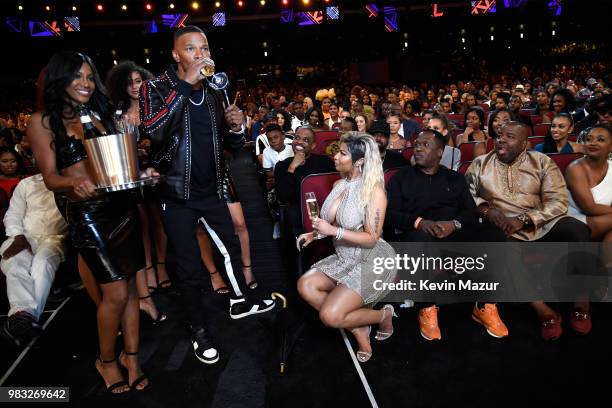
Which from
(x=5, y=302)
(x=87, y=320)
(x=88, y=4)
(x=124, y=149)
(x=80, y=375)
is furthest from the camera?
(x=88, y=4)

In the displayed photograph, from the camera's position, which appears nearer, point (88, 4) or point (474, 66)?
point (88, 4)

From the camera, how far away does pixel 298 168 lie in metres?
3.93

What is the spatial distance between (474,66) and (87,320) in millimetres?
22709

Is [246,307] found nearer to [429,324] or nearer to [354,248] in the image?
[354,248]

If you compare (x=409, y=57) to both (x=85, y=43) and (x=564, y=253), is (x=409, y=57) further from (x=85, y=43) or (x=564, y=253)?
(x=564, y=253)

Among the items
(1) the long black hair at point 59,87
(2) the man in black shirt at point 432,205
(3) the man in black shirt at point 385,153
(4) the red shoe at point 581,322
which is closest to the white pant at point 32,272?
(1) the long black hair at point 59,87

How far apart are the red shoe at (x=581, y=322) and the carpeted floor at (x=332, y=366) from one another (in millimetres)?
59

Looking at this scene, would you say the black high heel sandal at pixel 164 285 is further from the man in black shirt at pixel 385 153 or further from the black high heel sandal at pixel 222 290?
the man in black shirt at pixel 385 153

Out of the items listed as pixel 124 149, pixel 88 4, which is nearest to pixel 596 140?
pixel 124 149

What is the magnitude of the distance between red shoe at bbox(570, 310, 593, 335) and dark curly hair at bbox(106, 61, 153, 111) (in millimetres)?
3485

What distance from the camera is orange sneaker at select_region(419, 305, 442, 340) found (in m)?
2.72

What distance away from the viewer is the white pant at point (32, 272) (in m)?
2.87

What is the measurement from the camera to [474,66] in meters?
21.6

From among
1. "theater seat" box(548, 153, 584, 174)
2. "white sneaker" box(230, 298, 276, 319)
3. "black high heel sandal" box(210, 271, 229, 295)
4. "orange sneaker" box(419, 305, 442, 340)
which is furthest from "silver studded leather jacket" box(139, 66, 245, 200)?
"theater seat" box(548, 153, 584, 174)
